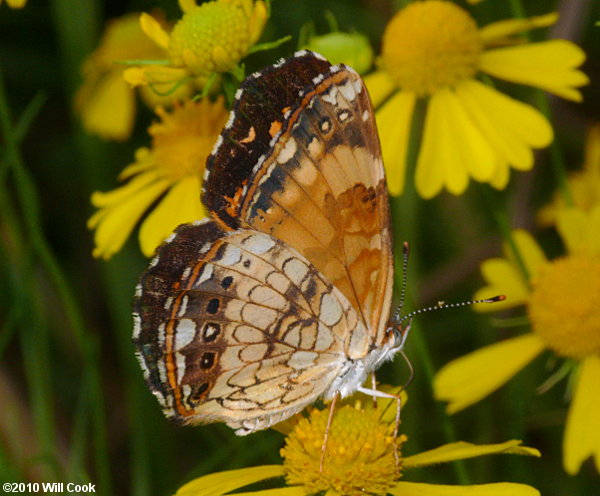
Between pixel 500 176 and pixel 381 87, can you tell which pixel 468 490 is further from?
pixel 381 87

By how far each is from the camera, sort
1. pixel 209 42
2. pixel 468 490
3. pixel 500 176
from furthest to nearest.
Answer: pixel 500 176
pixel 209 42
pixel 468 490

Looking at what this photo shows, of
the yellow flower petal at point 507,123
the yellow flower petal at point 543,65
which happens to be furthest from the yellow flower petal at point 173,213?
the yellow flower petal at point 543,65

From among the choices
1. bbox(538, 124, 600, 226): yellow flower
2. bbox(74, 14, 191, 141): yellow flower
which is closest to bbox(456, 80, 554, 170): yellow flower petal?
bbox(538, 124, 600, 226): yellow flower

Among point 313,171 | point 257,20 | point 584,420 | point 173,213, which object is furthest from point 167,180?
point 584,420

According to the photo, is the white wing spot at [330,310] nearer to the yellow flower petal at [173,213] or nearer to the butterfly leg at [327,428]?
the butterfly leg at [327,428]

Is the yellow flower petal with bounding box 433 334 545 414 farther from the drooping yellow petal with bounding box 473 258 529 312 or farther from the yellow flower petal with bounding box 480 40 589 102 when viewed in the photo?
the yellow flower petal with bounding box 480 40 589 102
